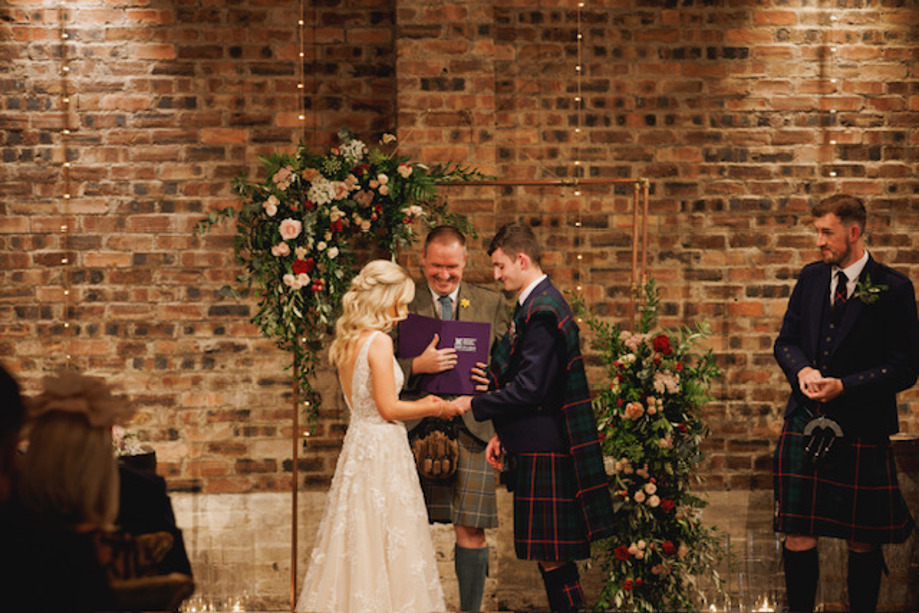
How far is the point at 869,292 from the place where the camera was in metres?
4.12

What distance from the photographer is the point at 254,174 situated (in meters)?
5.05

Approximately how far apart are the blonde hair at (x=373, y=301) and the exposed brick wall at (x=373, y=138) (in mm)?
1066

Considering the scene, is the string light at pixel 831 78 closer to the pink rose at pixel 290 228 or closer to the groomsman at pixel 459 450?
the groomsman at pixel 459 450

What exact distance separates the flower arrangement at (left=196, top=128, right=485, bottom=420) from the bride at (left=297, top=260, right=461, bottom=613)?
0.47 meters

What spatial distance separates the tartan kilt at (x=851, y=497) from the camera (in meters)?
4.13

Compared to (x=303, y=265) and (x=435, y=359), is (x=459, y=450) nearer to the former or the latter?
(x=435, y=359)

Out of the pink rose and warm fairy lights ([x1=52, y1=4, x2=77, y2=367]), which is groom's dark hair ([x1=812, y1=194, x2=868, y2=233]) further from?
warm fairy lights ([x1=52, y1=4, x2=77, y2=367])

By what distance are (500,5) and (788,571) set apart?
3.26 meters

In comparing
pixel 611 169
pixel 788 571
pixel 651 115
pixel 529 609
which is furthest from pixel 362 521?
pixel 651 115

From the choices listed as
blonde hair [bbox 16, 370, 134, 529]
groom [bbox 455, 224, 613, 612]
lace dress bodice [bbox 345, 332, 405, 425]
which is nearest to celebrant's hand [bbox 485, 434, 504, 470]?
groom [bbox 455, 224, 613, 612]

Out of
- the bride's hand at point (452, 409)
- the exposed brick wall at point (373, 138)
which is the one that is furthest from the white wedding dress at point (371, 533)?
the exposed brick wall at point (373, 138)

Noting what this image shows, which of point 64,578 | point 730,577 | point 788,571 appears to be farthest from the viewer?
point 730,577

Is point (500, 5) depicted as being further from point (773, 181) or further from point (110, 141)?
point (110, 141)

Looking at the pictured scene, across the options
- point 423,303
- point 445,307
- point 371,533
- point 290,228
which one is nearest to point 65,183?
point 290,228
